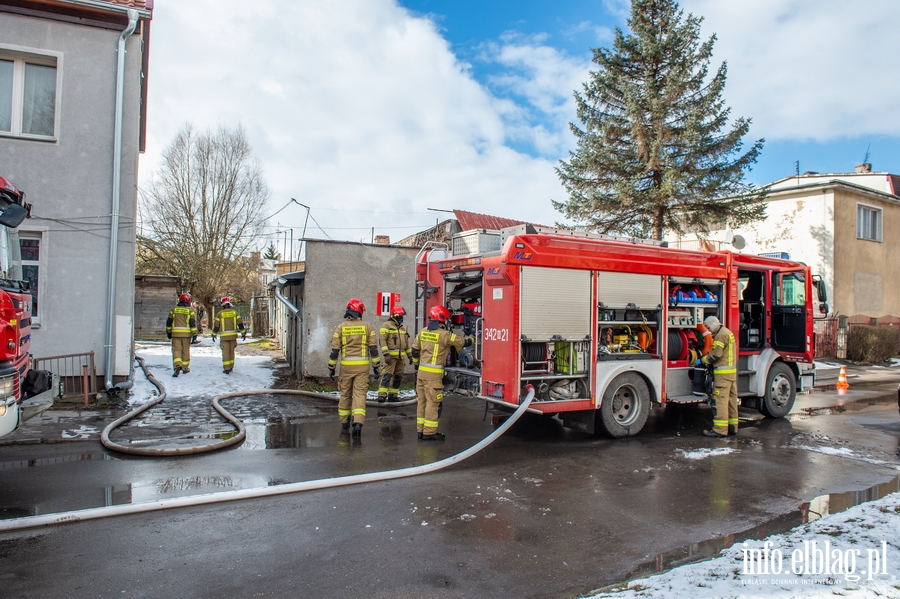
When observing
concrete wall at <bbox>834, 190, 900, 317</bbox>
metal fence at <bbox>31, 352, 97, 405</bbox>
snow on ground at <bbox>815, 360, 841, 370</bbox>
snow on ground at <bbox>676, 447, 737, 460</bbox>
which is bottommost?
snow on ground at <bbox>676, 447, 737, 460</bbox>

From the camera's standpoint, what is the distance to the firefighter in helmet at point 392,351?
31.6ft

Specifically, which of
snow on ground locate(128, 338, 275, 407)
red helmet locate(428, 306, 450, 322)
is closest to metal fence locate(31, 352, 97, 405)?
snow on ground locate(128, 338, 275, 407)

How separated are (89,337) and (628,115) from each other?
15301mm

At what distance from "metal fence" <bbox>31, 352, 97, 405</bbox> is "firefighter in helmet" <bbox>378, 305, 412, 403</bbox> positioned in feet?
15.1

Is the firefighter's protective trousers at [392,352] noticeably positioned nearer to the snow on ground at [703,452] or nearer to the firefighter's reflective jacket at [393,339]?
the firefighter's reflective jacket at [393,339]

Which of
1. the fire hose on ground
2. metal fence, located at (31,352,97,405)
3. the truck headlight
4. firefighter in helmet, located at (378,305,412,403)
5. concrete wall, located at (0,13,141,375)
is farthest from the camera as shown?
firefighter in helmet, located at (378,305,412,403)

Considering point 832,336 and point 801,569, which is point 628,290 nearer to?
point 801,569

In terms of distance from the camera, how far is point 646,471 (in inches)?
240

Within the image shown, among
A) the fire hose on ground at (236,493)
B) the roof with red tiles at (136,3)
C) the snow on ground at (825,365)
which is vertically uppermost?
the roof with red tiles at (136,3)

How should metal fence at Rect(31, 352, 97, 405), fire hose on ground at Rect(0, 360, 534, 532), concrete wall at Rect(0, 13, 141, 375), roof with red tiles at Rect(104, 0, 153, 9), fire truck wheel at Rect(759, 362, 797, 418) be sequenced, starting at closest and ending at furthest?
fire hose on ground at Rect(0, 360, 534, 532)
metal fence at Rect(31, 352, 97, 405)
concrete wall at Rect(0, 13, 141, 375)
fire truck wheel at Rect(759, 362, 797, 418)
roof with red tiles at Rect(104, 0, 153, 9)

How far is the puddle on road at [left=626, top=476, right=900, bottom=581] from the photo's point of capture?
12.6 feet

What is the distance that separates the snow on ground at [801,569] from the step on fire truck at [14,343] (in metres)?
4.68

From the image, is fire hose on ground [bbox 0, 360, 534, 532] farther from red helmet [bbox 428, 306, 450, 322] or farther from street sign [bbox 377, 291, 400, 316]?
street sign [bbox 377, 291, 400, 316]

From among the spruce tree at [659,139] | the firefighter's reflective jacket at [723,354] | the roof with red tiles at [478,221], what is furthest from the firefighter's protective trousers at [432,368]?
the roof with red tiles at [478,221]
